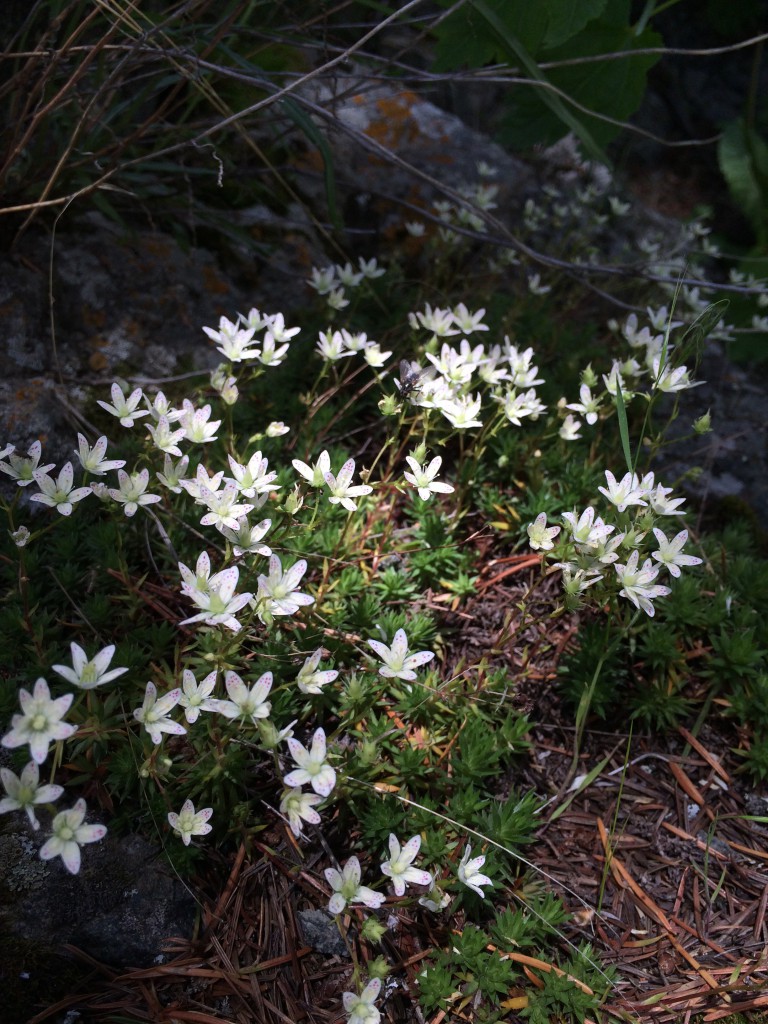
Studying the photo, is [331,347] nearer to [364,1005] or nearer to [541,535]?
[541,535]

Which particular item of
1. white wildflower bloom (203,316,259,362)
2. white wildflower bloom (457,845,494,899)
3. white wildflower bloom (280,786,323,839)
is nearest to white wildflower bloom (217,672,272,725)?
white wildflower bloom (280,786,323,839)

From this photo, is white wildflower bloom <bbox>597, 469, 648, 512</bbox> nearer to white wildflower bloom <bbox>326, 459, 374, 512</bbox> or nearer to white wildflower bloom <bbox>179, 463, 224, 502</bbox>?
white wildflower bloom <bbox>326, 459, 374, 512</bbox>

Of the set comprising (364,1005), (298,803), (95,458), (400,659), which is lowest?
(364,1005)

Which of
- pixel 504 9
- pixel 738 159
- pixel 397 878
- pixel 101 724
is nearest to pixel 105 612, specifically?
pixel 101 724

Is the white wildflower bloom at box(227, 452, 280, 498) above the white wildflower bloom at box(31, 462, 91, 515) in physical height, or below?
above

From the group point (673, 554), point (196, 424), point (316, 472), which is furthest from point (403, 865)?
point (196, 424)
